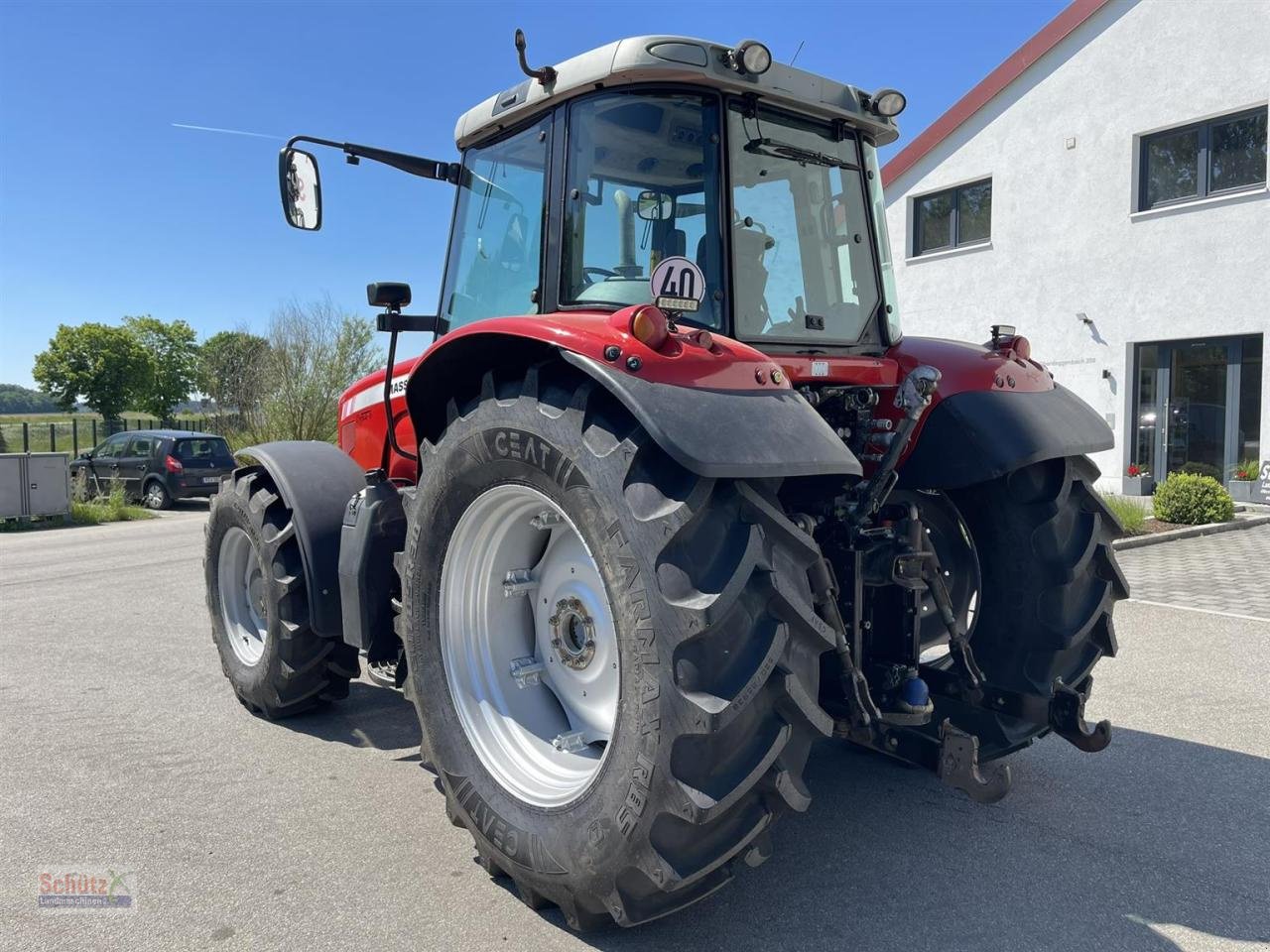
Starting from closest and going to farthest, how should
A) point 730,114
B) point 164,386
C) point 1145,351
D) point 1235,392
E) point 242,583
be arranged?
point 730,114
point 242,583
point 1235,392
point 1145,351
point 164,386

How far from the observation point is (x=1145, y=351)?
13.8 meters

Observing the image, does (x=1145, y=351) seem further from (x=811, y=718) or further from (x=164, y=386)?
(x=164, y=386)

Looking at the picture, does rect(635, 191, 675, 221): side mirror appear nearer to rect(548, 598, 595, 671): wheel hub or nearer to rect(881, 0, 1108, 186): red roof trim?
rect(548, 598, 595, 671): wheel hub

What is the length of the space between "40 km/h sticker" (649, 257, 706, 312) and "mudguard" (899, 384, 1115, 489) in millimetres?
1128

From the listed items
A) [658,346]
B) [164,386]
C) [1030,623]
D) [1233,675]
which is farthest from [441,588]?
[164,386]

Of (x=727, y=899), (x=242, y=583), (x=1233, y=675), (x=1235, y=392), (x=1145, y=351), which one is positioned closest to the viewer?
(x=727, y=899)

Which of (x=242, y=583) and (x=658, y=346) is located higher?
(x=658, y=346)

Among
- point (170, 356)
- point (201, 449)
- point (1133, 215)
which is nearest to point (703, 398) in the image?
point (1133, 215)

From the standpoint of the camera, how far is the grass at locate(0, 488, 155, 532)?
1516 centimetres

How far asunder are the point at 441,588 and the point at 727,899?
4.34ft

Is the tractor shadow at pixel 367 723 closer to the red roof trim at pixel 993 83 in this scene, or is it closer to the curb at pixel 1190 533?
the curb at pixel 1190 533

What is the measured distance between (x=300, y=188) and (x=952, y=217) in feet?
48.6

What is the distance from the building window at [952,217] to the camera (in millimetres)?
15852

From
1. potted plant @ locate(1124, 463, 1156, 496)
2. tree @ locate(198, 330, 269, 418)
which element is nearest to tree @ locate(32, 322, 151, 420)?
tree @ locate(198, 330, 269, 418)
